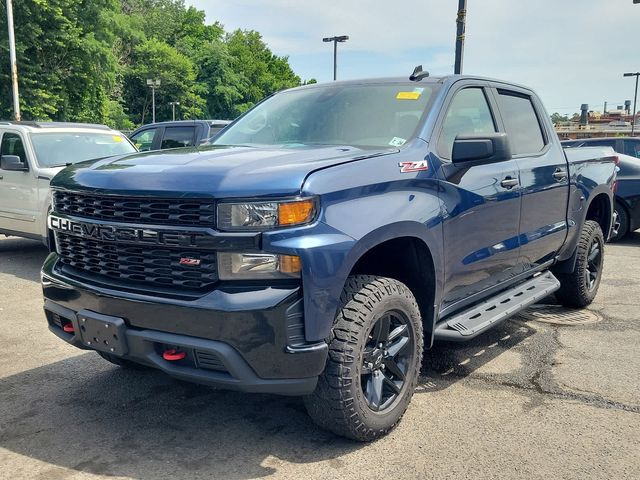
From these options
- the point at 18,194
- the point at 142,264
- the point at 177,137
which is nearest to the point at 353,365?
the point at 142,264

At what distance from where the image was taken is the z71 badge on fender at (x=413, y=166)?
10.5 ft

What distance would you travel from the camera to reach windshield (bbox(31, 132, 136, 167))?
7895 mm

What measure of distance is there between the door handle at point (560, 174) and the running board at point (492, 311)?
83 centimetres

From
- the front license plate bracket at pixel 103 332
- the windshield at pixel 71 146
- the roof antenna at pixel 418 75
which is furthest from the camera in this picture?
the windshield at pixel 71 146

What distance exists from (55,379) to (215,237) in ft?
6.84

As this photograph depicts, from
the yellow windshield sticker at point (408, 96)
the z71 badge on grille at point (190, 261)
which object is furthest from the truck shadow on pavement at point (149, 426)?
the yellow windshield sticker at point (408, 96)

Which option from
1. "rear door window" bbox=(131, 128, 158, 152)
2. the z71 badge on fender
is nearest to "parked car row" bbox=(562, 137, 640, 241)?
the z71 badge on fender

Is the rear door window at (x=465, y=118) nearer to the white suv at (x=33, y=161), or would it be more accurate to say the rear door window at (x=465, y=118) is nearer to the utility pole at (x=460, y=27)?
the white suv at (x=33, y=161)

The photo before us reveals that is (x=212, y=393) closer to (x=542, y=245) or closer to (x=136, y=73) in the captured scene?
(x=542, y=245)

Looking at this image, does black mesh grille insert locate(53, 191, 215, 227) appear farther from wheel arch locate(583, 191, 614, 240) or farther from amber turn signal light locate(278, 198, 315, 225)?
wheel arch locate(583, 191, 614, 240)

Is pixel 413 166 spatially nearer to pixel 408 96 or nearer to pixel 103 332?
pixel 408 96

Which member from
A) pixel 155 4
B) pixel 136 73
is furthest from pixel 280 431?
pixel 155 4

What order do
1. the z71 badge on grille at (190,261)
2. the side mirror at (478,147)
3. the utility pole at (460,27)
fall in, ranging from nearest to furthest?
the z71 badge on grille at (190,261), the side mirror at (478,147), the utility pole at (460,27)

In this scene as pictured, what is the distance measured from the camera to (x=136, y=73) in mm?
60656
